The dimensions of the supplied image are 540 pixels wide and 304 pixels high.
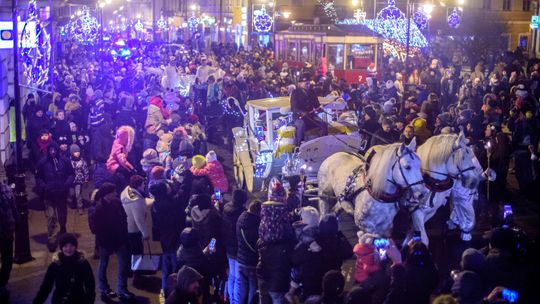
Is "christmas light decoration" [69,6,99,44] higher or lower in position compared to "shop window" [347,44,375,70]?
higher

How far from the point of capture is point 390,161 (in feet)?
35.5

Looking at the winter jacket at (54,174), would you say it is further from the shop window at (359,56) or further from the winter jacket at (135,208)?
the shop window at (359,56)

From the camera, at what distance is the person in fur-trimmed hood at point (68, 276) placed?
7.76 metres

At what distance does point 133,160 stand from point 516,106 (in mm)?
10318

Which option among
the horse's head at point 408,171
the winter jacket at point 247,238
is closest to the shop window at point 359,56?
the horse's head at point 408,171

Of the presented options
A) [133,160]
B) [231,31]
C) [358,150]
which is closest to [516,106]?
[358,150]

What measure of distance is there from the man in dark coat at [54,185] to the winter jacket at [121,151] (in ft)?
3.71

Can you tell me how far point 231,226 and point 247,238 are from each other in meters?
0.44

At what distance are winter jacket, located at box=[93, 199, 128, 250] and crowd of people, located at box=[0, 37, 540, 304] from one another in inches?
0.6

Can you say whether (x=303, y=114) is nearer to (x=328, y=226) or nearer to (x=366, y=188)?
(x=366, y=188)

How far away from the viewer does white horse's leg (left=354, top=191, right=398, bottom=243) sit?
11055mm

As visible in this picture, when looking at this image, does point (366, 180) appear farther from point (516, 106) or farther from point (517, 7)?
point (517, 7)

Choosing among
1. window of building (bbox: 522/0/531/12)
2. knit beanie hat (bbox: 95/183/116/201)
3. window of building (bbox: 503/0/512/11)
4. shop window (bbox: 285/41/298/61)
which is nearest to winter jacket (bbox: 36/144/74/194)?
knit beanie hat (bbox: 95/183/116/201)

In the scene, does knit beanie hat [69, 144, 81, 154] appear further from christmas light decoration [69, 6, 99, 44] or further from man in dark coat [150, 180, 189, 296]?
christmas light decoration [69, 6, 99, 44]
